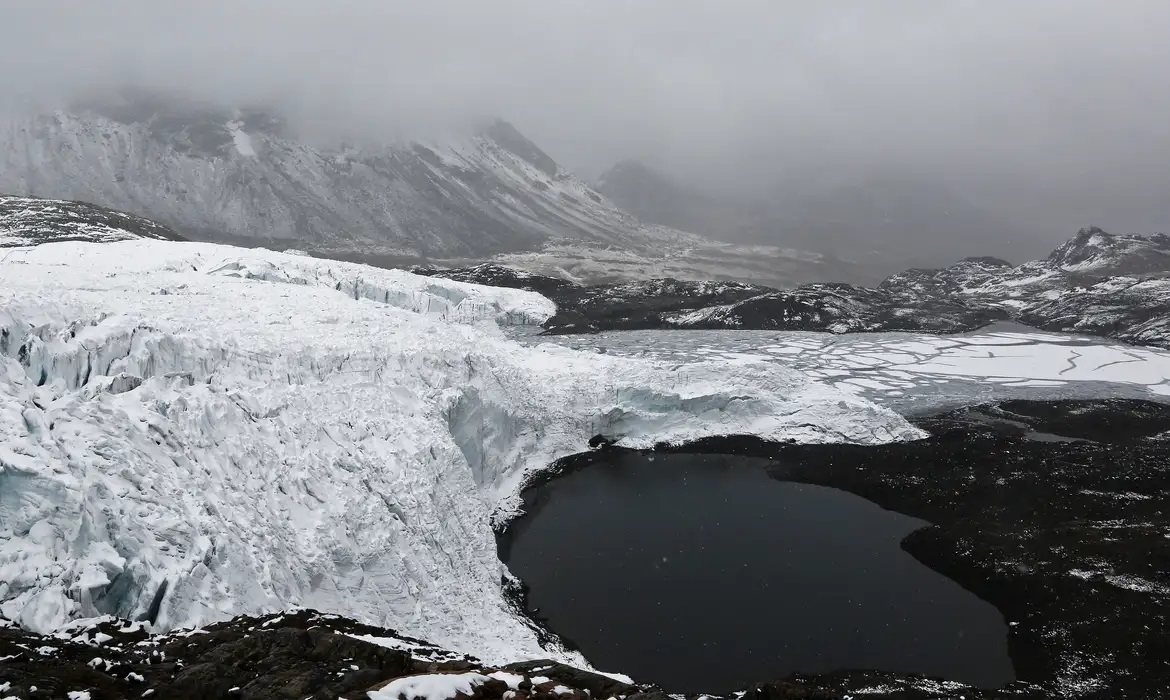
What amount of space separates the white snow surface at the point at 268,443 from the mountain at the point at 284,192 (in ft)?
270

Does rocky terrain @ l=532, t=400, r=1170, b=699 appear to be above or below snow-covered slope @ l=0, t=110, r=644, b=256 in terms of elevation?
below

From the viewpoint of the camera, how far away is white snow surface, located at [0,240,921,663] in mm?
13305

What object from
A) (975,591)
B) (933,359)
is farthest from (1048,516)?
(933,359)

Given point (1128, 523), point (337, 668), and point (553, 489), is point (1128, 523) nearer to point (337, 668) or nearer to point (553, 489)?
point (553, 489)

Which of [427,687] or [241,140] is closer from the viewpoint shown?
[427,687]

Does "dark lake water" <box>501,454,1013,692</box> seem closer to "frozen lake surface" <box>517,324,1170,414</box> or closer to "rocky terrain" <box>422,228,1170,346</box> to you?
"frozen lake surface" <box>517,324,1170,414</box>

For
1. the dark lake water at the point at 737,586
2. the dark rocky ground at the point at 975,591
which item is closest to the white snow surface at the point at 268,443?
the dark rocky ground at the point at 975,591

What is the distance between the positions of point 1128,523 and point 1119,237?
448ft

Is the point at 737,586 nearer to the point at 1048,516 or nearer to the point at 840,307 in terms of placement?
the point at 1048,516

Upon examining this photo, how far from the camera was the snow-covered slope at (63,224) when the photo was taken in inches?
2434

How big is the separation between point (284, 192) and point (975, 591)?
528ft

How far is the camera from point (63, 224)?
224 feet

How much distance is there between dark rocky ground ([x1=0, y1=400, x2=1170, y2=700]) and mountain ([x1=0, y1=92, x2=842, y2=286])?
3235 inches

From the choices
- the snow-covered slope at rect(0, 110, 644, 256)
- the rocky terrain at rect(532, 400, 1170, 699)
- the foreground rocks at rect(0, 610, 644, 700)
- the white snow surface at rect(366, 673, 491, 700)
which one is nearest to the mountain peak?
the rocky terrain at rect(532, 400, 1170, 699)
